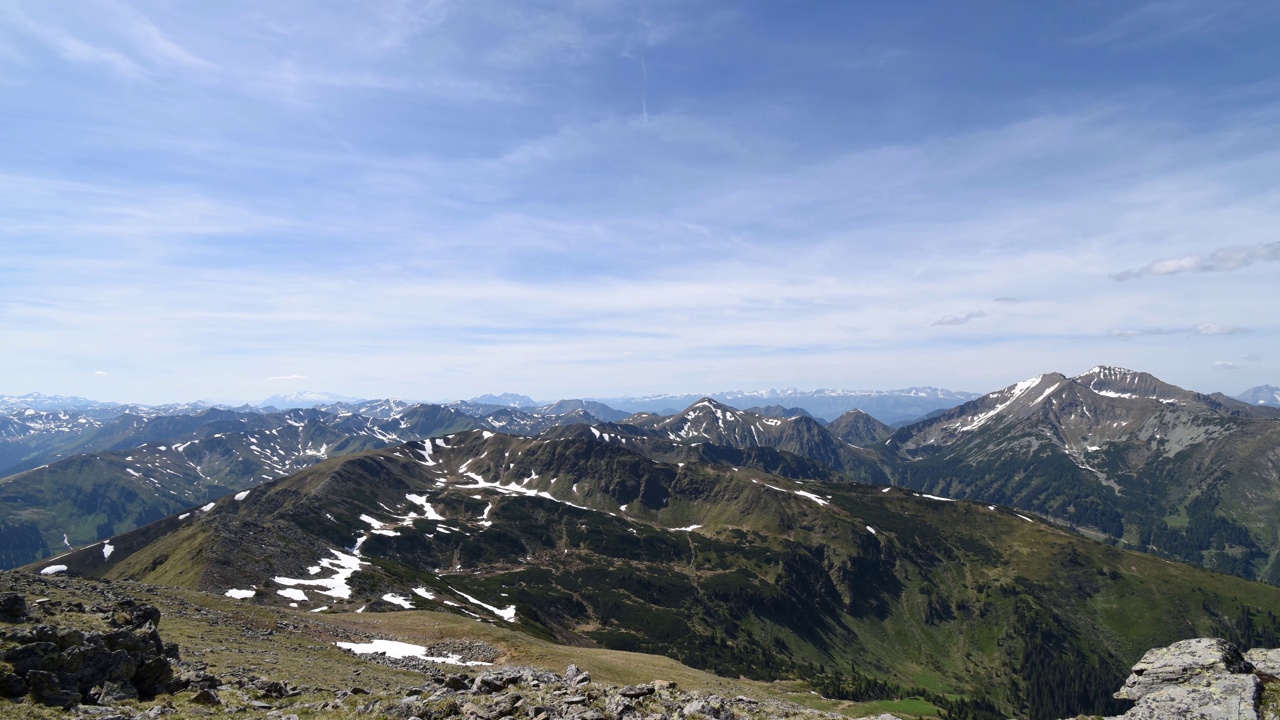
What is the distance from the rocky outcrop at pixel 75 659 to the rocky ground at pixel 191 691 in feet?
0.17

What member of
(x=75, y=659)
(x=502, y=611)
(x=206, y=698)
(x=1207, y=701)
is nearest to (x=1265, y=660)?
(x=1207, y=701)

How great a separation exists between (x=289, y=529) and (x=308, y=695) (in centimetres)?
15844

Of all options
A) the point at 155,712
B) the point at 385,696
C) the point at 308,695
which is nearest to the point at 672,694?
the point at 385,696

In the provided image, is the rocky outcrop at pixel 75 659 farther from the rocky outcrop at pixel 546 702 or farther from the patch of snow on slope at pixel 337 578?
the patch of snow on slope at pixel 337 578

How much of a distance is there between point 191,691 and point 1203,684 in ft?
164

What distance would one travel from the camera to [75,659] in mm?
27484

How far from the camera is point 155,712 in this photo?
84.2ft

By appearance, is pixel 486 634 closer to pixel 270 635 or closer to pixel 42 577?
pixel 270 635

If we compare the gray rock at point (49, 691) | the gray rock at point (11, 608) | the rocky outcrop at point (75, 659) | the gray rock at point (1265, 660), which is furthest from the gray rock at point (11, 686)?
the gray rock at point (1265, 660)

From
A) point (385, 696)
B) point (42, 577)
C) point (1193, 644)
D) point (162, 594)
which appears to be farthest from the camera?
point (162, 594)

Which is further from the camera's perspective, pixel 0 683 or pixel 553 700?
pixel 553 700

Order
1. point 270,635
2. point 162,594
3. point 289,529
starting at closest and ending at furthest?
point 270,635 < point 162,594 < point 289,529

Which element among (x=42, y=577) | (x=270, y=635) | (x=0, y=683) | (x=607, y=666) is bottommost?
(x=607, y=666)

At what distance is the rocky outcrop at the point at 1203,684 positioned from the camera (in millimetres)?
23188
